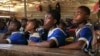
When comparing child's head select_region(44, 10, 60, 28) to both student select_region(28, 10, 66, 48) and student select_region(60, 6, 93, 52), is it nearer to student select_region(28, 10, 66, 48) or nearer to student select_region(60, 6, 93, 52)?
student select_region(28, 10, 66, 48)

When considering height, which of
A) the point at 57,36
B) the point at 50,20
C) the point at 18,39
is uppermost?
the point at 50,20

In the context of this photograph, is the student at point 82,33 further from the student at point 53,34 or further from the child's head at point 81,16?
the student at point 53,34

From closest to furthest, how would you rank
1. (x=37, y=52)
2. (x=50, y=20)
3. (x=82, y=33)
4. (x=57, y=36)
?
(x=37, y=52), (x=82, y=33), (x=57, y=36), (x=50, y=20)

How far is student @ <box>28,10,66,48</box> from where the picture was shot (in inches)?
85.4

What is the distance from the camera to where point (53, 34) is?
2.30 metres

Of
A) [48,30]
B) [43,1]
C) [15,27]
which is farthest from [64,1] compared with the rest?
[48,30]

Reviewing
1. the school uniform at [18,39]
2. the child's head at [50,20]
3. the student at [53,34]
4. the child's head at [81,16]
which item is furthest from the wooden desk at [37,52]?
the school uniform at [18,39]

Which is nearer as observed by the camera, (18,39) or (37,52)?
(37,52)

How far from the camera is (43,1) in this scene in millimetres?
7977

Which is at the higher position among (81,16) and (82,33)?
(81,16)

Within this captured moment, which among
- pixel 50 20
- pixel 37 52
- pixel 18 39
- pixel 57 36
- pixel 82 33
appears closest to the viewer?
pixel 37 52

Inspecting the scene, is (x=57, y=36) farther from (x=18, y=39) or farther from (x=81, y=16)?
(x=18, y=39)

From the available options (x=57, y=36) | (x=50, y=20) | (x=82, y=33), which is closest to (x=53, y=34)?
(x=57, y=36)

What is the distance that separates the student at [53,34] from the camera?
7.11ft
